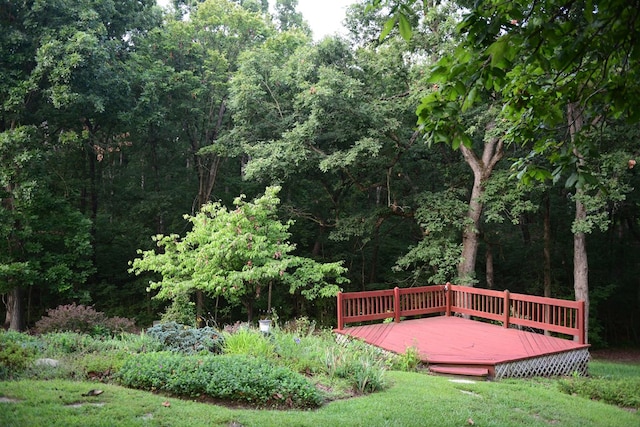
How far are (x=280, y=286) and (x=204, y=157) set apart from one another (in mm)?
5674

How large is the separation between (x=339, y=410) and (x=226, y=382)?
1069 millimetres

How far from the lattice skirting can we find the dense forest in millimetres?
2678

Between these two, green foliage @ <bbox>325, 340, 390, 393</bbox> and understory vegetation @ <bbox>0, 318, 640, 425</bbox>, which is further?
green foliage @ <bbox>325, 340, 390, 393</bbox>

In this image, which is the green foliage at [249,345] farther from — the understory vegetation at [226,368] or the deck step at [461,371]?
the deck step at [461,371]

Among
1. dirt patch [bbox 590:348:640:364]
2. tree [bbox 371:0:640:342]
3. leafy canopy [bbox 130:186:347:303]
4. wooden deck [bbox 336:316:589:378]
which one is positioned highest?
tree [bbox 371:0:640:342]

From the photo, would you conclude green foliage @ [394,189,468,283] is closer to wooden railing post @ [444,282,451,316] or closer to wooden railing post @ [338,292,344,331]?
wooden railing post @ [444,282,451,316]

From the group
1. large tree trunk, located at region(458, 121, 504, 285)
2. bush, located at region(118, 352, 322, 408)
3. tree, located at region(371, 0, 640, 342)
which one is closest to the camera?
tree, located at region(371, 0, 640, 342)

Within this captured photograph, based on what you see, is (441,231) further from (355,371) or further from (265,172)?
(355,371)

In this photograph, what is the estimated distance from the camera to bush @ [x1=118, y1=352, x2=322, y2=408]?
171 inches

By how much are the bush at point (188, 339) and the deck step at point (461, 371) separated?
3.09 metres

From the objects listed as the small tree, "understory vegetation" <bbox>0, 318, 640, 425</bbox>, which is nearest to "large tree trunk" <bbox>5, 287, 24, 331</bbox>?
the small tree

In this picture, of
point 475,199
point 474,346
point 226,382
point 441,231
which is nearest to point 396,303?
point 474,346

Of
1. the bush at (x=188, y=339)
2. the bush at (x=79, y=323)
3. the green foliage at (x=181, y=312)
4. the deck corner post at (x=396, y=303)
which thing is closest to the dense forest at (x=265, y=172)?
the green foliage at (x=181, y=312)

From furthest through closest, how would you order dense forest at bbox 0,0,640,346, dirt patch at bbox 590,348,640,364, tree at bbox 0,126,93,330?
dirt patch at bbox 590,348,640,364
tree at bbox 0,126,93,330
dense forest at bbox 0,0,640,346
